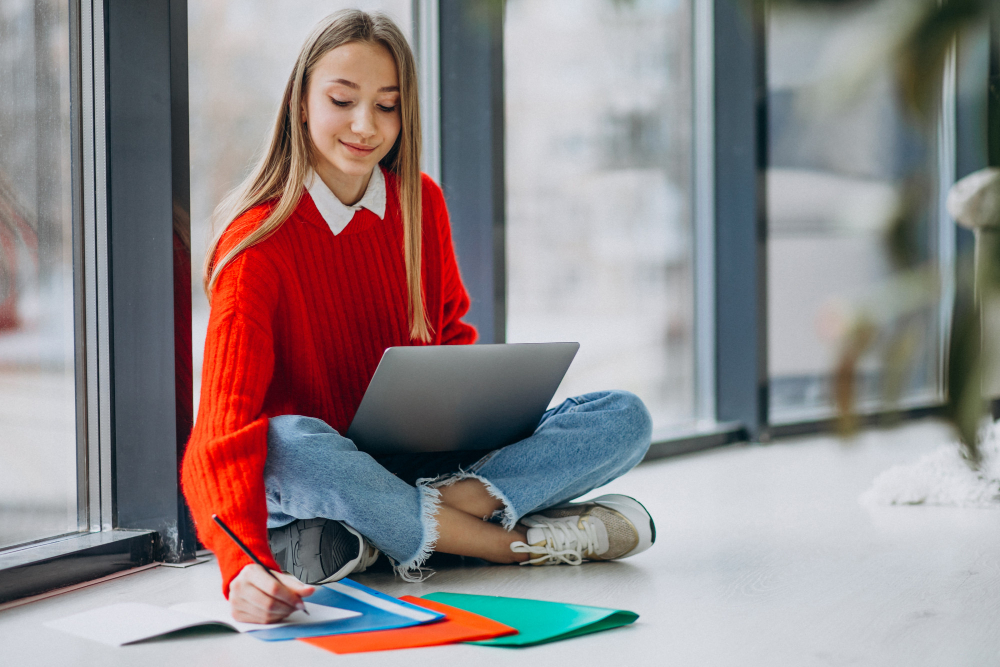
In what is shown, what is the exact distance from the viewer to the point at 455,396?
124 cm

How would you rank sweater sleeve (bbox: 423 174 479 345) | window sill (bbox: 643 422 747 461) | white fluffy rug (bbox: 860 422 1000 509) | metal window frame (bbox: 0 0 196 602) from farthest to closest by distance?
window sill (bbox: 643 422 747 461), white fluffy rug (bbox: 860 422 1000 509), sweater sleeve (bbox: 423 174 479 345), metal window frame (bbox: 0 0 196 602)

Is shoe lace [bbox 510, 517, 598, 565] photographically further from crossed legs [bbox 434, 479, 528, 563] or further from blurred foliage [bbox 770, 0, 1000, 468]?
blurred foliage [bbox 770, 0, 1000, 468]

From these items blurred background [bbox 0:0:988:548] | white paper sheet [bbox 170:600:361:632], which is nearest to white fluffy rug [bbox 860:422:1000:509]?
blurred background [bbox 0:0:988:548]

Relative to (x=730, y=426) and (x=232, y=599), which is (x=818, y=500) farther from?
(x=232, y=599)

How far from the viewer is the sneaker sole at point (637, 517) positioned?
139 cm

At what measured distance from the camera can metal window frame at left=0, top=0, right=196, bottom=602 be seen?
1.41 metres

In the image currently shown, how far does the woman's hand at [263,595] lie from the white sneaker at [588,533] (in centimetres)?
43

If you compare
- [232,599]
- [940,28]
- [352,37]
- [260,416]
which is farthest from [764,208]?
[940,28]

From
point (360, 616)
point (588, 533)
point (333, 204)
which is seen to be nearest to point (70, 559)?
point (360, 616)

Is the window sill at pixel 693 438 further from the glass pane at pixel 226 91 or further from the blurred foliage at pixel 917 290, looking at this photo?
the blurred foliage at pixel 917 290

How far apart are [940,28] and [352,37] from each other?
1.22 m

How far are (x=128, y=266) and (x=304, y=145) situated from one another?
13.4 inches

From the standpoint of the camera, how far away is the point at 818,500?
187 centimetres

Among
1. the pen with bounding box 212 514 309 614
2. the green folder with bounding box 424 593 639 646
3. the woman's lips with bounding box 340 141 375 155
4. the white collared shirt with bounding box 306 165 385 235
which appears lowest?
the green folder with bounding box 424 593 639 646
